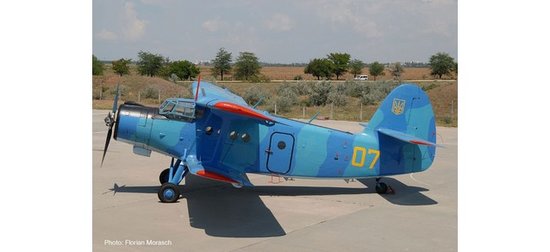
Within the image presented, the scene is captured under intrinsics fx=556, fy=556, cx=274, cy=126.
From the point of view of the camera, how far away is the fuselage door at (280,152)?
1052cm

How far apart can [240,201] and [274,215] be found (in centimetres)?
117

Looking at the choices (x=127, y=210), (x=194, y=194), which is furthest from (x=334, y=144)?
(x=127, y=210)

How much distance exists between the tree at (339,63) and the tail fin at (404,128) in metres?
22.9

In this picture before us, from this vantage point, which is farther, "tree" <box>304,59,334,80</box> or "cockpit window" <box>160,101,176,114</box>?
"tree" <box>304,59,334,80</box>

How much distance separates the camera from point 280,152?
1058 centimetres

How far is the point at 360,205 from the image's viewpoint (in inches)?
417

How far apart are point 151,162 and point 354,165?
6.38 m

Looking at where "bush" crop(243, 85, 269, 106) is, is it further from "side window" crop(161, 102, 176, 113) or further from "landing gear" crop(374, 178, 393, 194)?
"side window" crop(161, 102, 176, 113)

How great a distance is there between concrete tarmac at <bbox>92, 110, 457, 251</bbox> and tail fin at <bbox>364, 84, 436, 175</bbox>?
0.76 metres

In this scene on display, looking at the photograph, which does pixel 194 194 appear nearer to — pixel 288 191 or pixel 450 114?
pixel 288 191

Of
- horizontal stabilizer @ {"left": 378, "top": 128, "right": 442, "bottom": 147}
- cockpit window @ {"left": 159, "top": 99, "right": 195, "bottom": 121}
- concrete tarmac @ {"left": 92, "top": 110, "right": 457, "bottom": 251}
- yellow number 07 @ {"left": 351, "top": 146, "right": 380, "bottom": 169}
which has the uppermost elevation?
cockpit window @ {"left": 159, "top": 99, "right": 195, "bottom": 121}

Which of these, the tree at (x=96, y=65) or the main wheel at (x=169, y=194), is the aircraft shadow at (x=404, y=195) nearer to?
the main wheel at (x=169, y=194)

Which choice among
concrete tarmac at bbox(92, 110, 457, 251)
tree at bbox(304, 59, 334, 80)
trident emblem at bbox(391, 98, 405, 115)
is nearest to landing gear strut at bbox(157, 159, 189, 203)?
concrete tarmac at bbox(92, 110, 457, 251)

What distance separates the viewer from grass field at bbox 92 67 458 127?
27906mm
